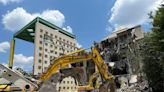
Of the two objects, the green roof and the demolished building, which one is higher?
the green roof

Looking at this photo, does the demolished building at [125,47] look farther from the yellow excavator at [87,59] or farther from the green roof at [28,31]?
the green roof at [28,31]

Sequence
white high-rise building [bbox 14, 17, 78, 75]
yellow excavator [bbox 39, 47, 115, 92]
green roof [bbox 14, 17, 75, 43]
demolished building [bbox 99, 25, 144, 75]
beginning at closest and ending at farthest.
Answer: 1. yellow excavator [bbox 39, 47, 115, 92]
2. demolished building [bbox 99, 25, 144, 75]
3. white high-rise building [bbox 14, 17, 78, 75]
4. green roof [bbox 14, 17, 75, 43]

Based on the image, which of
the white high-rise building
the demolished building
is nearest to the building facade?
the white high-rise building

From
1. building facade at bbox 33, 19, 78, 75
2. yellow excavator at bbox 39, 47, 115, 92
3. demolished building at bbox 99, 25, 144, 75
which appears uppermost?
building facade at bbox 33, 19, 78, 75

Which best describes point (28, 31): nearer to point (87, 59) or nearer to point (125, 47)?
point (125, 47)

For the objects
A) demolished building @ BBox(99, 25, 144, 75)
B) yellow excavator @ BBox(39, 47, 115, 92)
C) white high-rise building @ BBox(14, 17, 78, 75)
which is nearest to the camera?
yellow excavator @ BBox(39, 47, 115, 92)

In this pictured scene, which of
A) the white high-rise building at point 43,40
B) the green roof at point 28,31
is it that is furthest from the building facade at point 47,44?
the green roof at point 28,31

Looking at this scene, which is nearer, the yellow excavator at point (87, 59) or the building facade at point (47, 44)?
the yellow excavator at point (87, 59)

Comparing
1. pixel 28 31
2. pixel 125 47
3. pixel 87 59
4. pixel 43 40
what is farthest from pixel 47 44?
pixel 87 59

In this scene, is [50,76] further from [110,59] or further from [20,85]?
[110,59]

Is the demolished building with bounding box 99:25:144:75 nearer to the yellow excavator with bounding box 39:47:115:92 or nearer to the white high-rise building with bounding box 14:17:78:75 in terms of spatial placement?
the white high-rise building with bounding box 14:17:78:75

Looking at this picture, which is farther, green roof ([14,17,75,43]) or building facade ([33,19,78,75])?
green roof ([14,17,75,43])

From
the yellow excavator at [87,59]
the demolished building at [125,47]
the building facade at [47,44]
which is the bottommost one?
the yellow excavator at [87,59]

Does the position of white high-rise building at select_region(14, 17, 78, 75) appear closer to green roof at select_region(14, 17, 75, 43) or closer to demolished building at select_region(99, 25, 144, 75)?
green roof at select_region(14, 17, 75, 43)
